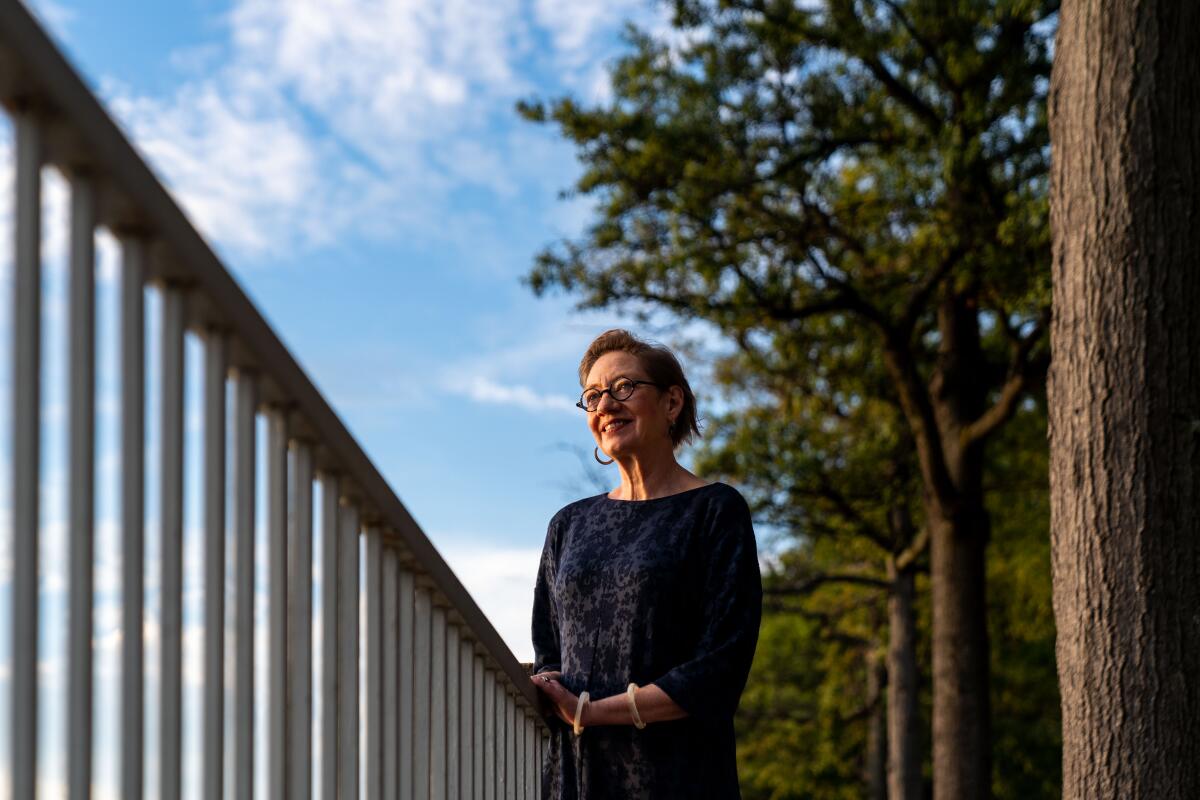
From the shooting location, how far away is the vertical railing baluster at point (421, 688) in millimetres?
2580

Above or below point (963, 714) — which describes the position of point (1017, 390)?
above

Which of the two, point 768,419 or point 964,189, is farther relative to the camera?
point 768,419

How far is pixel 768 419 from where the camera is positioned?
49.4 feet

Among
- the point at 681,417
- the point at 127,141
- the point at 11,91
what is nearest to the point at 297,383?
the point at 127,141

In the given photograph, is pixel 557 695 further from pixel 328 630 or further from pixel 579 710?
pixel 328 630

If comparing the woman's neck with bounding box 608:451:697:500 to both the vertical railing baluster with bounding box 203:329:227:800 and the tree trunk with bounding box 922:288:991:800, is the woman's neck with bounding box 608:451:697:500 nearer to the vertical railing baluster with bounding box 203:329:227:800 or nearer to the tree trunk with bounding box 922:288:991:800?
the vertical railing baluster with bounding box 203:329:227:800

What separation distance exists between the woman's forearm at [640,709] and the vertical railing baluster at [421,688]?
516mm

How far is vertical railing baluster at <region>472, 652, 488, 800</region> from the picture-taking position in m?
2.91

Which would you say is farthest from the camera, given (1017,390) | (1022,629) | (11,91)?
(1022,629)

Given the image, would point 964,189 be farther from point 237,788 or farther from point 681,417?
point 237,788

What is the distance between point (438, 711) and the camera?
269cm

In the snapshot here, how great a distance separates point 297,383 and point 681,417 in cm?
154

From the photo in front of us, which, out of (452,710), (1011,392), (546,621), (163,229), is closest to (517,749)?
(546,621)

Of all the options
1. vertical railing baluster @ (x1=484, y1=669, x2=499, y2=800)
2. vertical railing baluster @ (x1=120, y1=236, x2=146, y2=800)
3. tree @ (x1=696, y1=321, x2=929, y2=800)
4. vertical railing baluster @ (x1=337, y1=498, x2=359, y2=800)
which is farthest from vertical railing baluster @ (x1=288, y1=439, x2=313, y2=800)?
tree @ (x1=696, y1=321, x2=929, y2=800)
